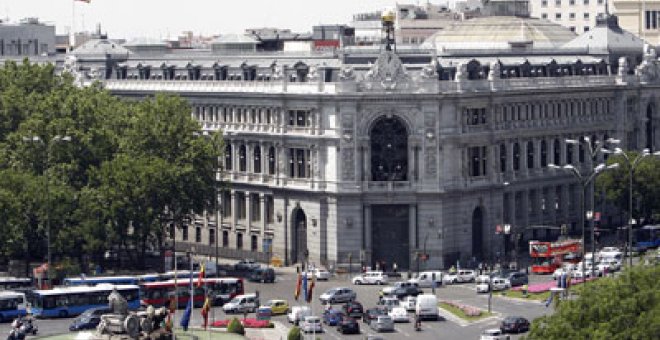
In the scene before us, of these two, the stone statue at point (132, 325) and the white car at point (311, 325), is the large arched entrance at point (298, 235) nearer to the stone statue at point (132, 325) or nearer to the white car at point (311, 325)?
the white car at point (311, 325)

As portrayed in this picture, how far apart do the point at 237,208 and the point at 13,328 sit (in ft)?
198

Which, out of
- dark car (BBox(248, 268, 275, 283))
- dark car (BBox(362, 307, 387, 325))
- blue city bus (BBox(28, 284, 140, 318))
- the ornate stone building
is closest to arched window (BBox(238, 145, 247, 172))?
the ornate stone building

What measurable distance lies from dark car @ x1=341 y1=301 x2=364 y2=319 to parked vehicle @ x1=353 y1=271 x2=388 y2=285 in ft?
66.5

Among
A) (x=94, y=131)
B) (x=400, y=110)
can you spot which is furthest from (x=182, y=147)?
(x=400, y=110)

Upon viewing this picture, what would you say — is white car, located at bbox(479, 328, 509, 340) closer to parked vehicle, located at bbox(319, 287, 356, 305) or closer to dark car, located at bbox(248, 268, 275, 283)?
parked vehicle, located at bbox(319, 287, 356, 305)

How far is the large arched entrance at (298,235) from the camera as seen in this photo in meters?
177

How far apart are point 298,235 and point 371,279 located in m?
16.8

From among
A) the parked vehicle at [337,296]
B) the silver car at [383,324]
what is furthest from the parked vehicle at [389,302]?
the silver car at [383,324]

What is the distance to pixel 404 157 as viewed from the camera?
173625 mm

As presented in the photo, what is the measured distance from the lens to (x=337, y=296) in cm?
15012

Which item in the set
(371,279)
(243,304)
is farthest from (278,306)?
(371,279)

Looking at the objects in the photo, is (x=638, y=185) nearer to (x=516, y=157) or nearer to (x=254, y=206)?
(x=516, y=157)

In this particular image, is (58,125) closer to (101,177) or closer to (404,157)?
(101,177)

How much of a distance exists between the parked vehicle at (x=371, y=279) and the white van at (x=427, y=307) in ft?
73.3
